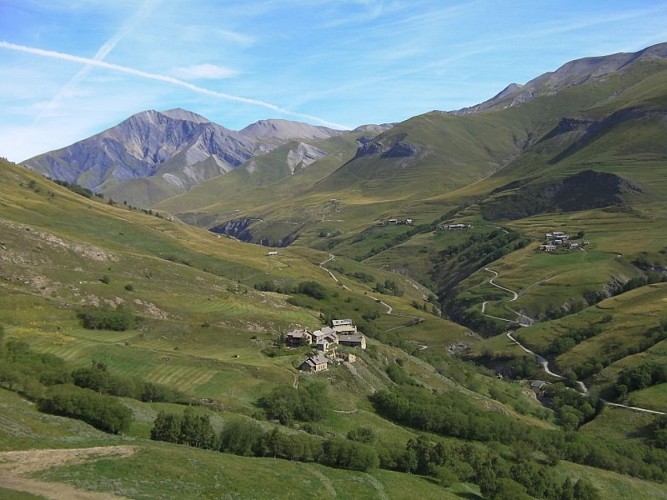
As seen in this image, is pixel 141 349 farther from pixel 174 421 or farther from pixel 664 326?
pixel 664 326

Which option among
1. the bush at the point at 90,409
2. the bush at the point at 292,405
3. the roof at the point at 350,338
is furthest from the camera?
the roof at the point at 350,338

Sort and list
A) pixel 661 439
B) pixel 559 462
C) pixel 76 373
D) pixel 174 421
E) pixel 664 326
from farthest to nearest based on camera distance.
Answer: pixel 664 326 < pixel 661 439 < pixel 559 462 < pixel 76 373 < pixel 174 421

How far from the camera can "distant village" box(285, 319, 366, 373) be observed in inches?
4373

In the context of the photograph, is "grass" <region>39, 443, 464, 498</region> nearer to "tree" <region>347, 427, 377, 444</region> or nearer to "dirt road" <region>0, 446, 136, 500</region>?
"dirt road" <region>0, 446, 136, 500</region>

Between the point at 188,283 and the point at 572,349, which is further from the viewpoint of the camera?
the point at 572,349

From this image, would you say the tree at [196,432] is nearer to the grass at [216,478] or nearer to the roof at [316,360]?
the grass at [216,478]

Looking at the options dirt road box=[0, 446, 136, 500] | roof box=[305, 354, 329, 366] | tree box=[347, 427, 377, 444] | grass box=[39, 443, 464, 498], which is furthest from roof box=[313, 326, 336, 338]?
dirt road box=[0, 446, 136, 500]

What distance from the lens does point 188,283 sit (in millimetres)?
172625

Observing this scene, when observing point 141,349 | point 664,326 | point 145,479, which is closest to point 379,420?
point 141,349

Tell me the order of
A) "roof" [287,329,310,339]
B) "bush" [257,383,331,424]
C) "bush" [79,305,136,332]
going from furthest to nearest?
"roof" [287,329,310,339]
"bush" [79,305,136,332]
"bush" [257,383,331,424]

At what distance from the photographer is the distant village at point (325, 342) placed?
11106cm

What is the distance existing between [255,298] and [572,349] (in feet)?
344

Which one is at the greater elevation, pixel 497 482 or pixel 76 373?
pixel 76 373

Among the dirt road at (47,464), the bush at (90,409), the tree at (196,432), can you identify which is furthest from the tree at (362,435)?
the dirt road at (47,464)
